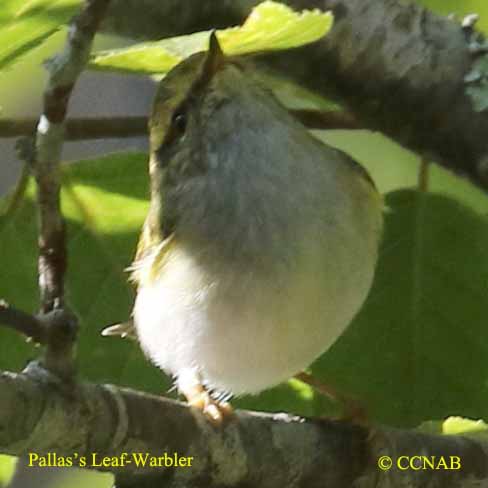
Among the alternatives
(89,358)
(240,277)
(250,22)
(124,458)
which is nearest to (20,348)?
(89,358)

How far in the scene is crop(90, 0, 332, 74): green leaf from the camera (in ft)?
2.97

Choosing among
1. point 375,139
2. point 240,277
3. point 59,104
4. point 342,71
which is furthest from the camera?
point 375,139

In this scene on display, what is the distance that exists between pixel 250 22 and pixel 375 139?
2.40ft

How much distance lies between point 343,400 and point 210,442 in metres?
0.34

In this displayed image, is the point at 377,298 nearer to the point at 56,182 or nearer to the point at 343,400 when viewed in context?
the point at 343,400

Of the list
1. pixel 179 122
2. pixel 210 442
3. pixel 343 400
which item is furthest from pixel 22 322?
pixel 343 400

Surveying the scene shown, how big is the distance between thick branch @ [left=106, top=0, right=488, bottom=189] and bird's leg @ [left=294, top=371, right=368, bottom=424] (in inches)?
11.0

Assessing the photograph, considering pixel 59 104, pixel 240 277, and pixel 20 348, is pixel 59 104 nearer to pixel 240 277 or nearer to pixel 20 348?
pixel 240 277

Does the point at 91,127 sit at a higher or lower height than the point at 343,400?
higher

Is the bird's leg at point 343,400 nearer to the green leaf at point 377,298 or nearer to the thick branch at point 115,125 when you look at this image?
the green leaf at point 377,298

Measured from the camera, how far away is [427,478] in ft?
3.76

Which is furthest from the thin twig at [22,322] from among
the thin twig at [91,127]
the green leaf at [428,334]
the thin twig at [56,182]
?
the green leaf at [428,334]

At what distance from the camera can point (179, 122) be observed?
1.20m

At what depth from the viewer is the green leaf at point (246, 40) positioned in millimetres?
906
